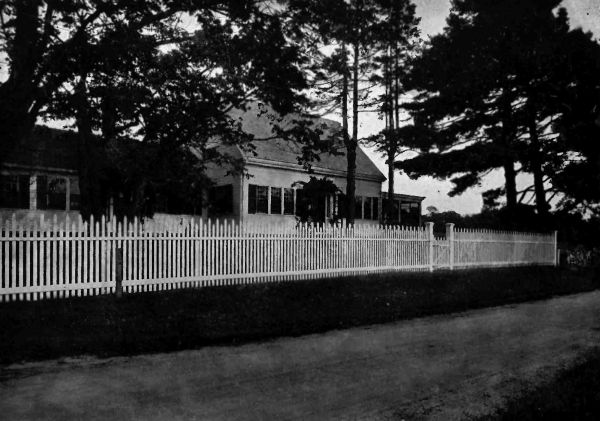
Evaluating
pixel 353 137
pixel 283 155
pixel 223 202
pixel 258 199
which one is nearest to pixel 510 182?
pixel 353 137

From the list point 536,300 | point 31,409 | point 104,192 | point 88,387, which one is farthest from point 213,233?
point 104,192

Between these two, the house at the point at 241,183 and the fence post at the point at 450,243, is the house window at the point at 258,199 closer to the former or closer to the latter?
the house at the point at 241,183

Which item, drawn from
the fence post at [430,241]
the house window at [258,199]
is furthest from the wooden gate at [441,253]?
the house window at [258,199]

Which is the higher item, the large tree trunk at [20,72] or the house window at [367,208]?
the large tree trunk at [20,72]

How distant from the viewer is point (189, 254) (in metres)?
10.6

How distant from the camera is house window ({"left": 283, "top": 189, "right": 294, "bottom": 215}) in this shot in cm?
2429

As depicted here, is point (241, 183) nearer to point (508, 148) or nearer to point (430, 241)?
point (430, 241)

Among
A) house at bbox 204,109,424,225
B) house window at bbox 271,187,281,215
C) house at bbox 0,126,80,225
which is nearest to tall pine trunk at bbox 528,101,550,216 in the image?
house at bbox 204,109,424,225

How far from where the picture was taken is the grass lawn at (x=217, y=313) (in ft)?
23.7

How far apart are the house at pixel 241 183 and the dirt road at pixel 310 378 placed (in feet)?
30.9

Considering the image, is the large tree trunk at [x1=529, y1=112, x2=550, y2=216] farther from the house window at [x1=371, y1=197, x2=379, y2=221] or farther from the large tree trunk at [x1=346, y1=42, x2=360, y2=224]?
the large tree trunk at [x1=346, y1=42, x2=360, y2=224]

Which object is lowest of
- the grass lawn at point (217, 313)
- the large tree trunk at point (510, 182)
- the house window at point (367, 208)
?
the grass lawn at point (217, 313)

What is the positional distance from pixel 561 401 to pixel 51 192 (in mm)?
19482

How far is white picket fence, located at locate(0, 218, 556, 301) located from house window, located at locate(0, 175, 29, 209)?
887 centimetres
